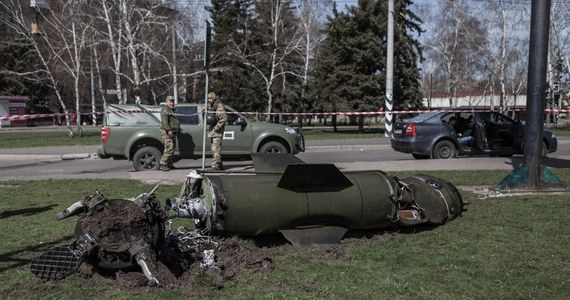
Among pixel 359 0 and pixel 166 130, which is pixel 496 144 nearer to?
pixel 166 130

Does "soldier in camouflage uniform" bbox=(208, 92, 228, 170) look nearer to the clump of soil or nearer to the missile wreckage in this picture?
the missile wreckage

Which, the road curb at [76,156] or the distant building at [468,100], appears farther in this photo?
the distant building at [468,100]

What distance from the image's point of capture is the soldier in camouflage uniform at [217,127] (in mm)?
11914

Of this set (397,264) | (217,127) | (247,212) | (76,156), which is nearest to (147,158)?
(217,127)

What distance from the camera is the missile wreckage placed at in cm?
450

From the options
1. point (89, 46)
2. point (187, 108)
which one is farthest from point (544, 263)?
point (89, 46)

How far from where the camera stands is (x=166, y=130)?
39.8ft

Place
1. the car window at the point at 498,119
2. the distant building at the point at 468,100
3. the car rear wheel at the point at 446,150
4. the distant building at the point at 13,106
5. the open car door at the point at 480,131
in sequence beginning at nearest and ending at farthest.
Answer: the open car door at the point at 480,131, the car window at the point at 498,119, the car rear wheel at the point at 446,150, the distant building at the point at 13,106, the distant building at the point at 468,100

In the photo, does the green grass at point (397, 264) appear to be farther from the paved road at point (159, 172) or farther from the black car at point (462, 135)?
the black car at point (462, 135)

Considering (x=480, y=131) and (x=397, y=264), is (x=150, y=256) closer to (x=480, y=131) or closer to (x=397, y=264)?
(x=397, y=264)

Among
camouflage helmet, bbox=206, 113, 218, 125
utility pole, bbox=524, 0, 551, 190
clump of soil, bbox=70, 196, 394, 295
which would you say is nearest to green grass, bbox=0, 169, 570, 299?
clump of soil, bbox=70, 196, 394, 295

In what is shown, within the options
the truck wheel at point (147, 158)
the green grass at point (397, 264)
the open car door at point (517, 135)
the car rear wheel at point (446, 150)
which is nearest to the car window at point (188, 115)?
the truck wheel at point (147, 158)

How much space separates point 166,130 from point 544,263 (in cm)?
892

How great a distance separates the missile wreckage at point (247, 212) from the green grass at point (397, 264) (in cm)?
19
